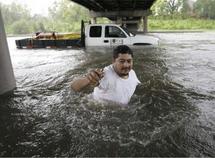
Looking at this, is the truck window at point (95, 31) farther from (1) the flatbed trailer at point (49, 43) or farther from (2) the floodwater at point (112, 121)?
(2) the floodwater at point (112, 121)

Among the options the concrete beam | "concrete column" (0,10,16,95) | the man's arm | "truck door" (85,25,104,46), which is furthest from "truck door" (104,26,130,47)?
the concrete beam

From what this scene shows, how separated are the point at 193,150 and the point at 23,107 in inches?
146

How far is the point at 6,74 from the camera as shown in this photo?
6859 mm

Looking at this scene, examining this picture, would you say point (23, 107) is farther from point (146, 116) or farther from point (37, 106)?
point (146, 116)

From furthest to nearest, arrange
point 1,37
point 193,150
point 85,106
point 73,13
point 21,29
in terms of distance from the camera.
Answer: point 73,13
point 21,29
point 1,37
point 85,106
point 193,150

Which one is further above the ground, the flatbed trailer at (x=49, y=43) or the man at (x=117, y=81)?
the man at (x=117, y=81)

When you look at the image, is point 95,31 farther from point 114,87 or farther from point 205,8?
point 205,8

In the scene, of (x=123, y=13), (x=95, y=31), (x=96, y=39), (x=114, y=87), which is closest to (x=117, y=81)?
(x=114, y=87)

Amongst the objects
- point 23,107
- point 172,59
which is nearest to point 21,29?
point 172,59

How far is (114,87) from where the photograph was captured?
425cm

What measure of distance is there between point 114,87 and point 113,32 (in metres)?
10.7

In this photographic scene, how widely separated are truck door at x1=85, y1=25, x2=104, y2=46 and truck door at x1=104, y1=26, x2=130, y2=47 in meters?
0.40

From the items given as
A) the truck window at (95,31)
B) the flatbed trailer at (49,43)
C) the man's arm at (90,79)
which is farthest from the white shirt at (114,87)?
the flatbed trailer at (49,43)

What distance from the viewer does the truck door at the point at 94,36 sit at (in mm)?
14750
